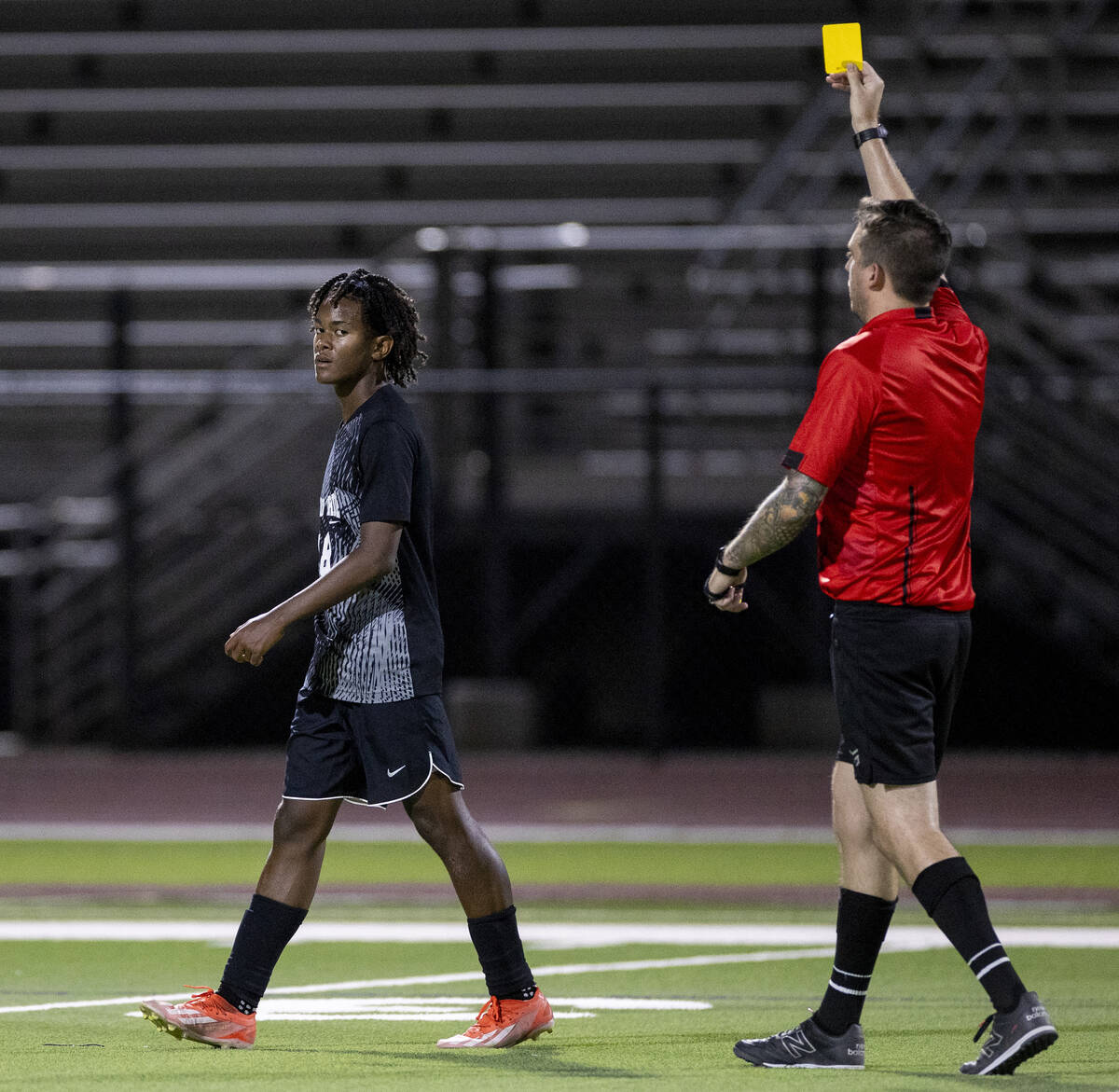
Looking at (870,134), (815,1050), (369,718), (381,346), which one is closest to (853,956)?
(815,1050)

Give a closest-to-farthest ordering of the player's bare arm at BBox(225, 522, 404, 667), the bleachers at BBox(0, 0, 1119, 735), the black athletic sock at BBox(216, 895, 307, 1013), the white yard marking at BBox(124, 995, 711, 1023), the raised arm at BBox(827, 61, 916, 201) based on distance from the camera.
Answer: the player's bare arm at BBox(225, 522, 404, 667)
the black athletic sock at BBox(216, 895, 307, 1013)
the raised arm at BBox(827, 61, 916, 201)
the white yard marking at BBox(124, 995, 711, 1023)
the bleachers at BBox(0, 0, 1119, 735)

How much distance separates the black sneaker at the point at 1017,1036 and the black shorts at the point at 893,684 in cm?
58

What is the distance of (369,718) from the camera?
5.55 meters

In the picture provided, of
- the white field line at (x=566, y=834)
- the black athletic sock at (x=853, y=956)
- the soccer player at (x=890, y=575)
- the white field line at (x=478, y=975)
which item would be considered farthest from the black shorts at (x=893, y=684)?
the white field line at (x=566, y=834)

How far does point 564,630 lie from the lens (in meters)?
17.6

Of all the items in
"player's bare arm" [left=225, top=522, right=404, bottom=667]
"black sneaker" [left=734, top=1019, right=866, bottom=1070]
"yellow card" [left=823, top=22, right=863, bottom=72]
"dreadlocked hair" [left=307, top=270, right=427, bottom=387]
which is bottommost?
"black sneaker" [left=734, top=1019, right=866, bottom=1070]

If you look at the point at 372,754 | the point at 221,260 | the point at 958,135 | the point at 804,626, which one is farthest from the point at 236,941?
the point at 221,260

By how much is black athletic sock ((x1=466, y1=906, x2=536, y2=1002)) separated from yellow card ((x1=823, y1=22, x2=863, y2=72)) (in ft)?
7.99

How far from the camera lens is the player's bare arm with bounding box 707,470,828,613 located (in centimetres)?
518

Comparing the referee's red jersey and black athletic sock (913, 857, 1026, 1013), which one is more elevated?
the referee's red jersey

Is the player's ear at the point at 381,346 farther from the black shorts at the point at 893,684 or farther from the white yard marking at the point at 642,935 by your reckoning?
the white yard marking at the point at 642,935

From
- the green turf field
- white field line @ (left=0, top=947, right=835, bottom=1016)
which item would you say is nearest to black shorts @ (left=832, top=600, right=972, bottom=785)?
the green turf field

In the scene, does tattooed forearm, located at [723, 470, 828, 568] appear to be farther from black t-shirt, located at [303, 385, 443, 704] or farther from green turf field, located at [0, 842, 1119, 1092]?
green turf field, located at [0, 842, 1119, 1092]

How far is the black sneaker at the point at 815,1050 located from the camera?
5371mm
